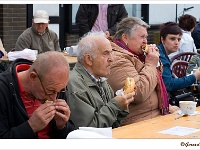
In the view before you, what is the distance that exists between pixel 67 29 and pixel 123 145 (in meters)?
8.58

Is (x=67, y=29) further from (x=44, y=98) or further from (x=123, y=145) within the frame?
(x=123, y=145)

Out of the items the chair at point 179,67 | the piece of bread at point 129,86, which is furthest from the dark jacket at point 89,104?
the chair at point 179,67

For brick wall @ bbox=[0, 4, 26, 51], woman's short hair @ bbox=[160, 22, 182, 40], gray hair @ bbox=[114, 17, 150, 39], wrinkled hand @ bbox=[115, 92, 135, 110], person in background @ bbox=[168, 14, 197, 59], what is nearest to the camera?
wrinkled hand @ bbox=[115, 92, 135, 110]

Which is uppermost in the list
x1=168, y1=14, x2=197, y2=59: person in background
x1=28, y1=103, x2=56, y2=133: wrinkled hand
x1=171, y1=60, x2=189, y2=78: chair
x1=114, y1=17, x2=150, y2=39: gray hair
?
x1=114, y1=17, x2=150, y2=39: gray hair

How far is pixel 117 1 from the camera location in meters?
9.43

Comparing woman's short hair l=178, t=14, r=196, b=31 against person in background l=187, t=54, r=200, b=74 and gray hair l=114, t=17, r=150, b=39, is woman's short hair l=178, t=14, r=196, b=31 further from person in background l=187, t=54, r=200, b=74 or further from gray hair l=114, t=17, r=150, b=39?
gray hair l=114, t=17, r=150, b=39

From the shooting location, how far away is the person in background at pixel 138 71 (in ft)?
15.8

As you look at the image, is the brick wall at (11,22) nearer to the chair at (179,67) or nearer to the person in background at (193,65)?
the chair at (179,67)

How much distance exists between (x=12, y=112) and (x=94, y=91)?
968 millimetres

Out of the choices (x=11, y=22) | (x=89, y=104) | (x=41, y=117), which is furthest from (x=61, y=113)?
(x=11, y=22)

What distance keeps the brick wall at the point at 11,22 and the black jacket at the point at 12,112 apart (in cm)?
681

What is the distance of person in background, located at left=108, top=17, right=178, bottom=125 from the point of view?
15.8 feet

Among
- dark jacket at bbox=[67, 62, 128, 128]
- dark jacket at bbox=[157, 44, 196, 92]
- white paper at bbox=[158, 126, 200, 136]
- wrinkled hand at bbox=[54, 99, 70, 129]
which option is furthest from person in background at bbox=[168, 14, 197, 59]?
wrinkled hand at bbox=[54, 99, 70, 129]

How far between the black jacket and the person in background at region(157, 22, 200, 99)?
264 cm
